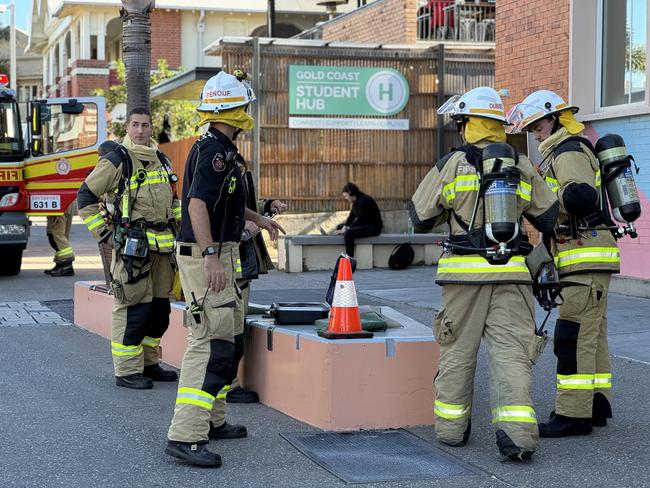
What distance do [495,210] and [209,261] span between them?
4.96ft

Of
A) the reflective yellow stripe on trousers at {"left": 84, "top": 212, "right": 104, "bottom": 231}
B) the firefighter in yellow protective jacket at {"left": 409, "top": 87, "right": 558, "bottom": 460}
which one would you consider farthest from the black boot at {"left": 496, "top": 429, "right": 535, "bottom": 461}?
the reflective yellow stripe on trousers at {"left": 84, "top": 212, "right": 104, "bottom": 231}

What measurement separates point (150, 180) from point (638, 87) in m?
6.89

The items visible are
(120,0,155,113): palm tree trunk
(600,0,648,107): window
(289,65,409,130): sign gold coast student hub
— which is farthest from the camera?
(289,65,409,130): sign gold coast student hub

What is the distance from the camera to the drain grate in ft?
17.2

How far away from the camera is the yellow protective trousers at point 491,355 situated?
5438 mm

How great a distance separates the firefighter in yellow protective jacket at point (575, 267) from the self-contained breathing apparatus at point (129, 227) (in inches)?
110

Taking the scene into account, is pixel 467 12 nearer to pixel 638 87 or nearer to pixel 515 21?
pixel 515 21

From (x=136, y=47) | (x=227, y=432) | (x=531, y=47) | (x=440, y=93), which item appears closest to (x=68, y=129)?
(x=136, y=47)

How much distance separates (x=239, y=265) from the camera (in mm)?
6062

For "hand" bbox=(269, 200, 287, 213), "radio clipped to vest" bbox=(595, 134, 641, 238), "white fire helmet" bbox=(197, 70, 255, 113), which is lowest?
"hand" bbox=(269, 200, 287, 213)

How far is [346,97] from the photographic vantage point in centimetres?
1914

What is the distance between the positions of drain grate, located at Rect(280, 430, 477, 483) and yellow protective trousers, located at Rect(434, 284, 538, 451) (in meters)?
0.24

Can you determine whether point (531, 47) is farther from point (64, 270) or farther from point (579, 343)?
point (579, 343)

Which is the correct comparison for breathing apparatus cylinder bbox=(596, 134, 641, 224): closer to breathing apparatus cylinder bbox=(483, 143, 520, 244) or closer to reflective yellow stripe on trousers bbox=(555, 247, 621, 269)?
reflective yellow stripe on trousers bbox=(555, 247, 621, 269)
